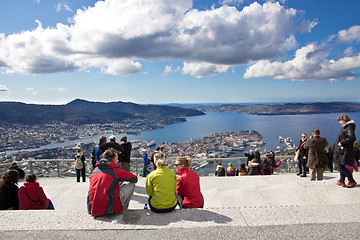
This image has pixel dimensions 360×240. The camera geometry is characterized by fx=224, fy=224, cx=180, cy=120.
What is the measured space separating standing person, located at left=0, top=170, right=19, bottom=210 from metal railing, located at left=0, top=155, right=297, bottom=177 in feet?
14.1

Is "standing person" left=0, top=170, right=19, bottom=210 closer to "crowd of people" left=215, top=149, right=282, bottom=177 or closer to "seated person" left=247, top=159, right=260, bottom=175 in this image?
"crowd of people" left=215, top=149, right=282, bottom=177

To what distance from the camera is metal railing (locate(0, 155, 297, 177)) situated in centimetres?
834

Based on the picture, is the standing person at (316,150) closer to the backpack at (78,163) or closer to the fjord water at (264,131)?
the backpack at (78,163)

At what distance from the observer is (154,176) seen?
3549mm

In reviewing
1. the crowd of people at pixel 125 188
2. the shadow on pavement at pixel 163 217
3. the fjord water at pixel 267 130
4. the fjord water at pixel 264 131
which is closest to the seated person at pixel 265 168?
the crowd of people at pixel 125 188

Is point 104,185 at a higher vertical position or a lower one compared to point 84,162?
higher

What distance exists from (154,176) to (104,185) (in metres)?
0.76

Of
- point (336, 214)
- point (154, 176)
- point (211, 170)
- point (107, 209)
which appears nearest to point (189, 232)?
point (154, 176)

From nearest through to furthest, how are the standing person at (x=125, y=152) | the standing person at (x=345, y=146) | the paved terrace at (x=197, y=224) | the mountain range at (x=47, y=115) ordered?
the paved terrace at (x=197, y=224)
the standing person at (x=345, y=146)
the standing person at (x=125, y=152)
the mountain range at (x=47, y=115)

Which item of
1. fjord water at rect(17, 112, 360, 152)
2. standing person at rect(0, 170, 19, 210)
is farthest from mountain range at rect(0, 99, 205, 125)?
standing person at rect(0, 170, 19, 210)

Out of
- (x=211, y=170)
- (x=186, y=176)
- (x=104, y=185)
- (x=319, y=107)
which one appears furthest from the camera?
(x=319, y=107)

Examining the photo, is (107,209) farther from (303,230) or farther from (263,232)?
(303,230)

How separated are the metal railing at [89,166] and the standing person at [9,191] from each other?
430 cm

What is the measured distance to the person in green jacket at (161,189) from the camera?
3.52 meters
